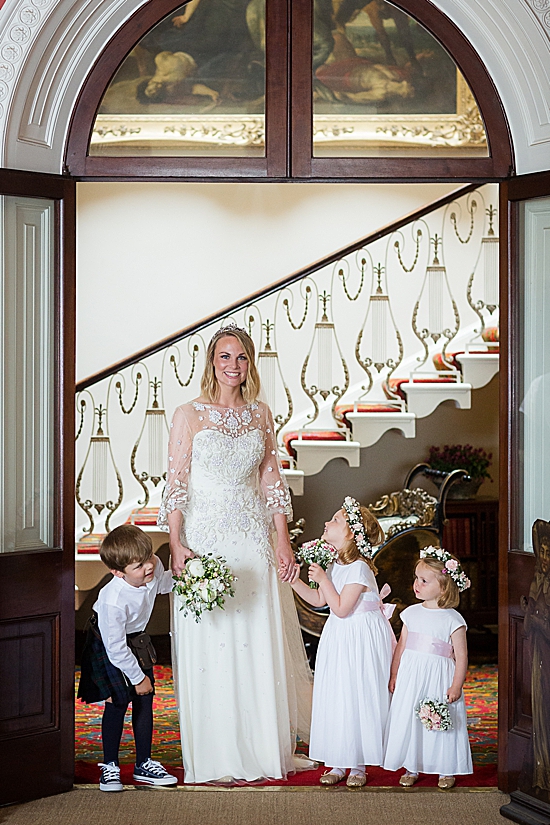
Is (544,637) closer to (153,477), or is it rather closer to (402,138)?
(402,138)

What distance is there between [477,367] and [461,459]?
2.79 ft

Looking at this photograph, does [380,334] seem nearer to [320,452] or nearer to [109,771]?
[320,452]

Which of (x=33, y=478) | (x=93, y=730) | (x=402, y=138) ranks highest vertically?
(x=402, y=138)

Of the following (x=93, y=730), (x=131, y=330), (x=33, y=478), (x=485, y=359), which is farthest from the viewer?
(x=131, y=330)

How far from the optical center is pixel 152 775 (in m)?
4.64

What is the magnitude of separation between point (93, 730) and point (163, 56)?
366cm

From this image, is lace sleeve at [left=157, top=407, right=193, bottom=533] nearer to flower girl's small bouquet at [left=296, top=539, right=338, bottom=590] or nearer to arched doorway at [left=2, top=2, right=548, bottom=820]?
flower girl's small bouquet at [left=296, top=539, right=338, bottom=590]

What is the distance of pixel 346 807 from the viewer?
4383 millimetres

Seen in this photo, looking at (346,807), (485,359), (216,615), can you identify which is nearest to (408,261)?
(485,359)

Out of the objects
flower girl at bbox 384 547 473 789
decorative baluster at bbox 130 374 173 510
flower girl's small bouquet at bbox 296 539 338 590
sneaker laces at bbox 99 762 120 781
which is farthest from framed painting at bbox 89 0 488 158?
decorative baluster at bbox 130 374 173 510

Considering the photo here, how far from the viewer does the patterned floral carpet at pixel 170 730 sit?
501 cm

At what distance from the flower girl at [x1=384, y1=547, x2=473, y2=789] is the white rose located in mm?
1028

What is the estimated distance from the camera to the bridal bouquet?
14.5ft

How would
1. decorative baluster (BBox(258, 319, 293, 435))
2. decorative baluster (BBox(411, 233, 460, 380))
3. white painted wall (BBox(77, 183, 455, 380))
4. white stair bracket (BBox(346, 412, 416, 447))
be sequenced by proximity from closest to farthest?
white stair bracket (BBox(346, 412, 416, 447))
decorative baluster (BBox(258, 319, 293, 435))
decorative baluster (BBox(411, 233, 460, 380))
white painted wall (BBox(77, 183, 455, 380))
